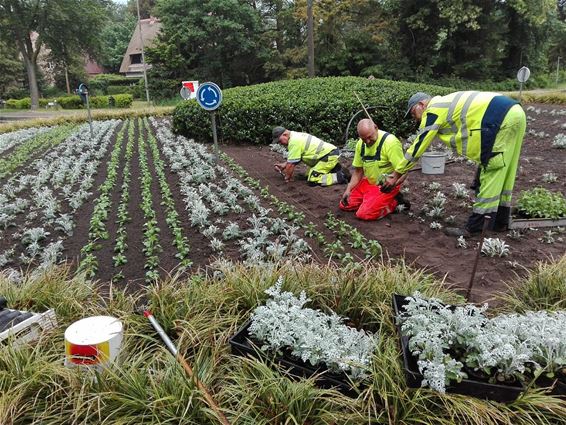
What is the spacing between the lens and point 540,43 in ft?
103

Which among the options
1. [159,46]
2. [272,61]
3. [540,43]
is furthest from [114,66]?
[540,43]

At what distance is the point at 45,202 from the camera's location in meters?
6.77

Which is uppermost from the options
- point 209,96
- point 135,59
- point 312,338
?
point 135,59

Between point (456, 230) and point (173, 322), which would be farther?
point (456, 230)

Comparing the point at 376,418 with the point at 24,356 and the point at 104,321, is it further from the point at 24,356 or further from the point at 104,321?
the point at 24,356

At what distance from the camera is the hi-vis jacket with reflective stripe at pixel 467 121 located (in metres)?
4.68

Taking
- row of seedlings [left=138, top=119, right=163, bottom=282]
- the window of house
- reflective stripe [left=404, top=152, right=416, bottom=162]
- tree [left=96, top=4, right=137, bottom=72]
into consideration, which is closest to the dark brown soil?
reflective stripe [left=404, top=152, right=416, bottom=162]

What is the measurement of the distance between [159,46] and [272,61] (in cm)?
935

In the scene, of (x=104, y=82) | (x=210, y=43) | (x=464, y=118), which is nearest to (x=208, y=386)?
(x=464, y=118)

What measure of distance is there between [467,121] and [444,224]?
1.42 m

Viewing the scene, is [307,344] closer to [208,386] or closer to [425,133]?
[208,386]

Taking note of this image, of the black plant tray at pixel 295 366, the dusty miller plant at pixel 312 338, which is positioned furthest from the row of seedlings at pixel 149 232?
the dusty miller plant at pixel 312 338

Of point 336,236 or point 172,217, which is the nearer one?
point 336,236

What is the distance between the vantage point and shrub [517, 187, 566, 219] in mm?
5340
